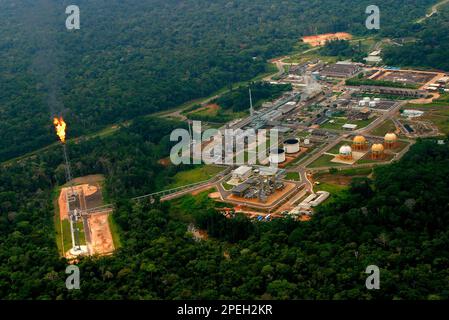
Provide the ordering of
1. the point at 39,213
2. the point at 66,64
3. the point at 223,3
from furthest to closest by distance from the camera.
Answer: the point at 223,3, the point at 66,64, the point at 39,213

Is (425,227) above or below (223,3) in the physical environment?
below

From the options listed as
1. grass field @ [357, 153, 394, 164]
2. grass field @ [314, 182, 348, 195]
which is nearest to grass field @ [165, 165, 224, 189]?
grass field @ [314, 182, 348, 195]

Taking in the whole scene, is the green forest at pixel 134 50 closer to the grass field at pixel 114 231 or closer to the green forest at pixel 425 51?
the green forest at pixel 425 51

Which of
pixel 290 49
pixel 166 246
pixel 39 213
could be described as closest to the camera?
pixel 166 246

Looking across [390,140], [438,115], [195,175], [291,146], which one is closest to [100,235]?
[195,175]

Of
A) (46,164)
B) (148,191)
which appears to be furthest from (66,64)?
(148,191)

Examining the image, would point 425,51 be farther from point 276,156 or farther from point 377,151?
point 276,156

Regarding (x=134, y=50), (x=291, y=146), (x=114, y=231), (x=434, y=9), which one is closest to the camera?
(x=114, y=231)

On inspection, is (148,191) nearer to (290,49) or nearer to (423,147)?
(423,147)
